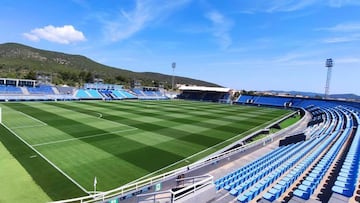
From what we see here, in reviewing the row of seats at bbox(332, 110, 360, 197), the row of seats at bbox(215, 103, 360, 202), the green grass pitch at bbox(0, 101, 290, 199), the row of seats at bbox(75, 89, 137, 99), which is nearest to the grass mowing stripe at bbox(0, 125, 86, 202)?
the green grass pitch at bbox(0, 101, 290, 199)

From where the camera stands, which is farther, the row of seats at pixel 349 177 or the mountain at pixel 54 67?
the mountain at pixel 54 67

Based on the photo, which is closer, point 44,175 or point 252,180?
point 252,180

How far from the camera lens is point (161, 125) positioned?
30391 mm

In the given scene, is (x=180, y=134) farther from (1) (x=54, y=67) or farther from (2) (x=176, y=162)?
(1) (x=54, y=67)

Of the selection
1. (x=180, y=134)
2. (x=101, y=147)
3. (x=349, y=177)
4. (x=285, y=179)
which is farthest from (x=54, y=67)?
(x=349, y=177)

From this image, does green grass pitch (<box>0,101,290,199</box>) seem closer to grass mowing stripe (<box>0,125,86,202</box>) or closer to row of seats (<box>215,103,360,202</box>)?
grass mowing stripe (<box>0,125,86,202</box>)

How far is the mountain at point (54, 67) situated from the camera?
10662 cm

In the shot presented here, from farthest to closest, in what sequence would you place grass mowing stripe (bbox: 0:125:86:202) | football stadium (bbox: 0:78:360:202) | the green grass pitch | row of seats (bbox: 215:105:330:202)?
the green grass pitch
grass mowing stripe (bbox: 0:125:86:202)
football stadium (bbox: 0:78:360:202)
row of seats (bbox: 215:105:330:202)

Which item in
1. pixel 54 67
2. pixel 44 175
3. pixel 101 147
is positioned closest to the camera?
pixel 44 175

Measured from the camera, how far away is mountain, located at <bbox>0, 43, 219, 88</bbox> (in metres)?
107

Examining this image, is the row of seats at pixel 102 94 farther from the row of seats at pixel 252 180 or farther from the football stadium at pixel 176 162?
the row of seats at pixel 252 180

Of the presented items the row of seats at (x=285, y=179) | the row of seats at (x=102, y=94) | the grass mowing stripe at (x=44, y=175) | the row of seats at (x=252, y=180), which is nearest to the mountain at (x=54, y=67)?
the row of seats at (x=102, y=94)

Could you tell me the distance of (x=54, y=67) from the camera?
445 ft

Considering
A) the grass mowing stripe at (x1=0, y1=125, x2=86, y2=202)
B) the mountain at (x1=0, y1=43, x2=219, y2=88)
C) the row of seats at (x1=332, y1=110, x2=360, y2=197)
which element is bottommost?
the grass mowing stripe at (x1=0, y1=125, x2=86, y2=202)
